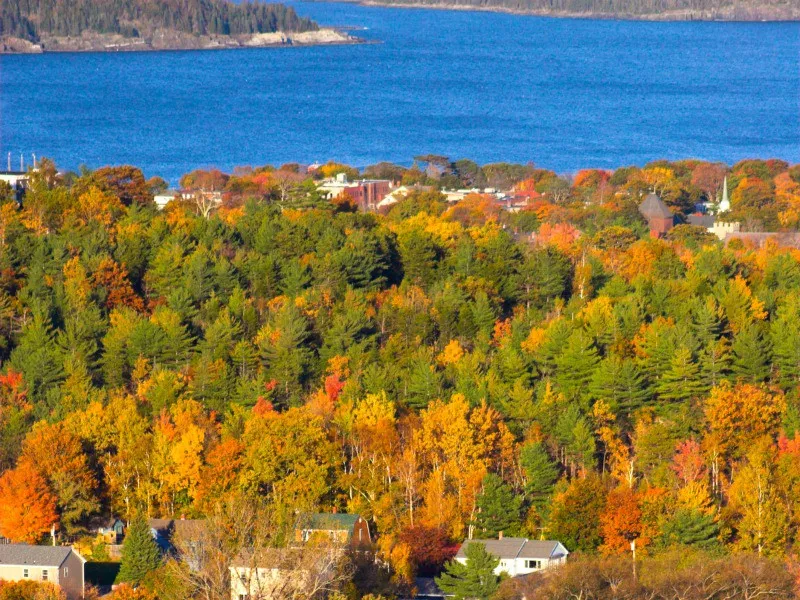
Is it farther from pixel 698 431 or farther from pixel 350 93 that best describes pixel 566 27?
pixel 698 431

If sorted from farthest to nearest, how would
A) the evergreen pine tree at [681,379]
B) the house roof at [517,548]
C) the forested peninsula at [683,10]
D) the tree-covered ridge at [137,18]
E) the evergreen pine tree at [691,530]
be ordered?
1. the forested peninsula at [683,10]
2. the tree-covered ridge at [137,18]
3. the evergreen pine tree at [681,379]
4. the evergreen pine tree at [691,530]
5. the house roof at [517,548]

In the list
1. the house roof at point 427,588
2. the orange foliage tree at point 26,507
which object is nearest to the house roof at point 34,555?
the orange foliage tree at point 26,507

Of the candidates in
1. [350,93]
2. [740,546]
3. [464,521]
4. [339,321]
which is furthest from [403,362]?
[350,93]

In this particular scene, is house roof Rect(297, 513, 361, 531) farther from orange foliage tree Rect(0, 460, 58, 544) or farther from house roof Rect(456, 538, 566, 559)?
orange foliage tree Rect(0, 460, 58, 544)

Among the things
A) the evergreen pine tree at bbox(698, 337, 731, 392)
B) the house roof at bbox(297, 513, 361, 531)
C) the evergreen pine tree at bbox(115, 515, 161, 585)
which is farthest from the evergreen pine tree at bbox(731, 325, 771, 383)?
the evergreen pine tree at bbox(115, 515, 161, 585)

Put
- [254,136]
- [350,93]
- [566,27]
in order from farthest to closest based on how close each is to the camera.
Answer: [566,27] → [350,93] → [254,136]

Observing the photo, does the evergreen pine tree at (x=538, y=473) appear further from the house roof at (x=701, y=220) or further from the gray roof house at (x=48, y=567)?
the house roof at (x=701, y=220)
